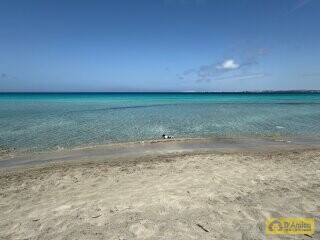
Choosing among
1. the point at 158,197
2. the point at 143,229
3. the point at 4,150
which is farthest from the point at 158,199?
the point at 4,150

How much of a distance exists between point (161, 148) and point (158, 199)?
6.58m

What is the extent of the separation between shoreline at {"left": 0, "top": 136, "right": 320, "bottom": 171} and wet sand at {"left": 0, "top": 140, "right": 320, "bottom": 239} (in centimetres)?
127

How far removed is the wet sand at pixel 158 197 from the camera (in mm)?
4316

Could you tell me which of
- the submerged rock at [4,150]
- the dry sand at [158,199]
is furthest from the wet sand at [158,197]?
the submerged rock at [4,150]

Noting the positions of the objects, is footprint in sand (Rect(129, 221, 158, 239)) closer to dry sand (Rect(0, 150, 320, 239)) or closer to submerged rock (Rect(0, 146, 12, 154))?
dry sand (Rect(0, 150, 320, 239))

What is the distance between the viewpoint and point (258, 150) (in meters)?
11.3

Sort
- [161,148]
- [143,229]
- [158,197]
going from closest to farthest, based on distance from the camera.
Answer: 1. [143,229]
2. [158,197]
3. [161,148]

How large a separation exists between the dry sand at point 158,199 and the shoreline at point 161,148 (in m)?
1.66

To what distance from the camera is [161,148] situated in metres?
12.0

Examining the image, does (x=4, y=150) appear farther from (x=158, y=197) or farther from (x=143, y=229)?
(x=143, y=229)

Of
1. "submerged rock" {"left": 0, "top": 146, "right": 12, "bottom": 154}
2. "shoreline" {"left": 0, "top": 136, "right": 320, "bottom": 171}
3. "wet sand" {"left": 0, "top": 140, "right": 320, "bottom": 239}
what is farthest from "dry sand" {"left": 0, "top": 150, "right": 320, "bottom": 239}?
"submerged rock" {"left": 0, "top": 146, "right": 12, "bottom": 154}

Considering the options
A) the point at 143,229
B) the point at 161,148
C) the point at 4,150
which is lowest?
the point at 4,150

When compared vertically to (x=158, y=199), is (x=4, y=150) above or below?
below

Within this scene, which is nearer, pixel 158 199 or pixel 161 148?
pixel 158 199
